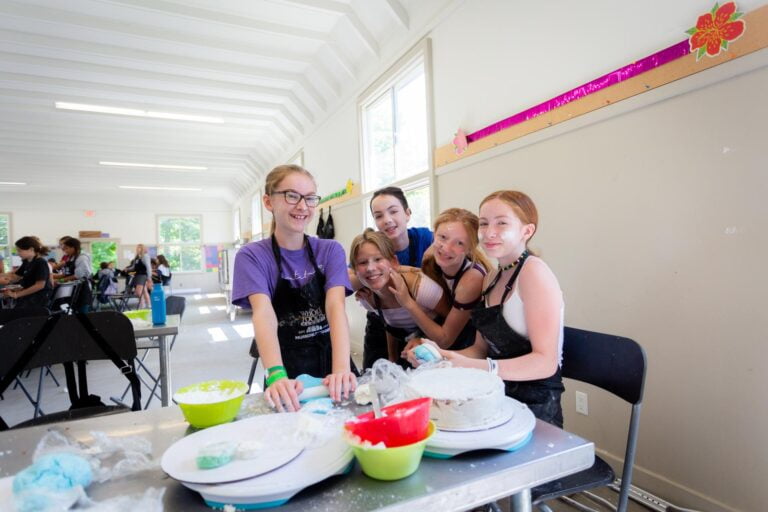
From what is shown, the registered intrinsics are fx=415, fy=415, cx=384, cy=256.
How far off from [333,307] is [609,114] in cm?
155

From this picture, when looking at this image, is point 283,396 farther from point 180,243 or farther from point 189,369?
point 180,243

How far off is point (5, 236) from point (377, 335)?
557 inches

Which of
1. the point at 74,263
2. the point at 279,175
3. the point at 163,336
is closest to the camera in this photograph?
the point at 279,175

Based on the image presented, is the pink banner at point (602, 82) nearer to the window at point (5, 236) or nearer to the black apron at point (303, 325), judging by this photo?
the black apron at point (303, 325)

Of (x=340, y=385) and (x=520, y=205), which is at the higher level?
(x=520, y=205)

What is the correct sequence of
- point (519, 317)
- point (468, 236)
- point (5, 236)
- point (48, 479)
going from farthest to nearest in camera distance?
point (5, 236)
point (468, 236)
point (519, 317)
point (48, 479)

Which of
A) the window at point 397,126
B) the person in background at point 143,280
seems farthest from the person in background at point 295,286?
the person in background at point 143,280

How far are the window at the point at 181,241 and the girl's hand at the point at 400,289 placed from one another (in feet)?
44.4


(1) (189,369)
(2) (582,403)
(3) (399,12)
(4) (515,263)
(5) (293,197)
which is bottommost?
(1) (189,369)

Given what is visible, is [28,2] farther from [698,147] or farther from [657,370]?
[657,370]

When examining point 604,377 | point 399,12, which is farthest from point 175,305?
point 604,377

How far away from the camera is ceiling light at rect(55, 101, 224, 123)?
5.73 metres

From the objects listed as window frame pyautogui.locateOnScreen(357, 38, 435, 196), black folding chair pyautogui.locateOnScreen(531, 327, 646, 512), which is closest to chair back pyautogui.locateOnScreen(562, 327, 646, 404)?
black folding chair pyautogui.locateOnScreen(531, 327, 646, 512)

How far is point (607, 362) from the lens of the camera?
136cm
